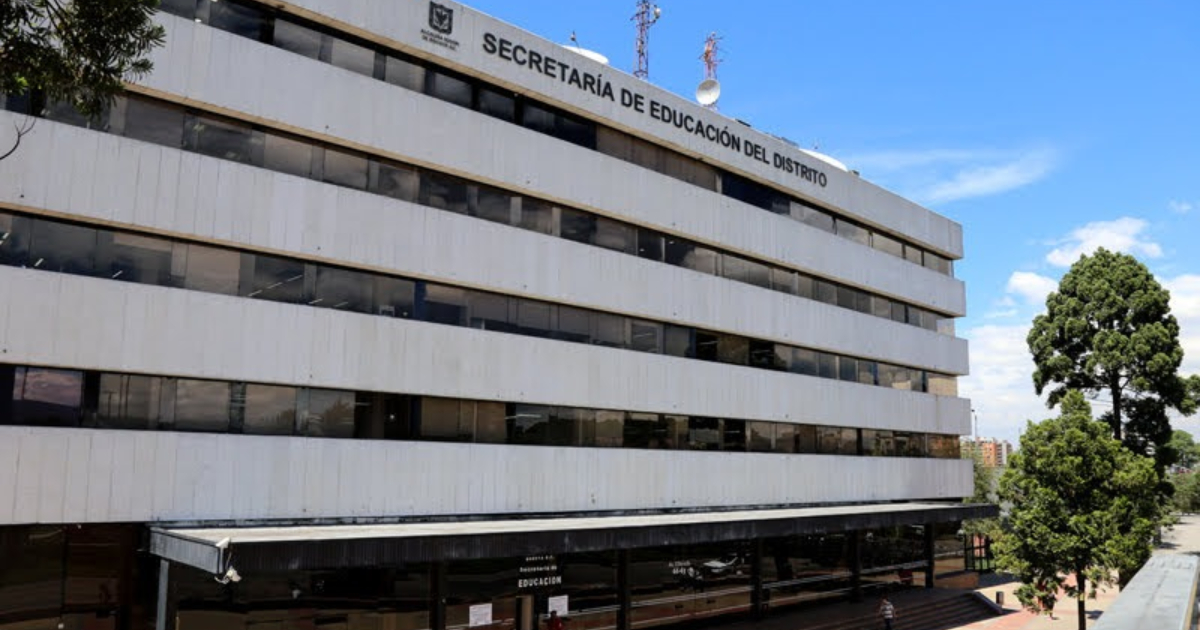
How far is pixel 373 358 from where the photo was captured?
21.7m

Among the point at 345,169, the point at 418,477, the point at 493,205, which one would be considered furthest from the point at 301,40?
the point at 418,477

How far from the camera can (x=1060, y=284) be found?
50.0 m

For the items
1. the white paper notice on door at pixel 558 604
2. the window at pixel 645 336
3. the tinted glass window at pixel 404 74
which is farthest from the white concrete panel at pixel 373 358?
the tinted glass window at pixel 404 74

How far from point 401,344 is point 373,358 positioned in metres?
0.85

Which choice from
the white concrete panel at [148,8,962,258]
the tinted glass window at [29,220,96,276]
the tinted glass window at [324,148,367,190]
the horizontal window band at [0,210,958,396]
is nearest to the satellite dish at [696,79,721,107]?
the white concrete panel at [148,8,962,258]

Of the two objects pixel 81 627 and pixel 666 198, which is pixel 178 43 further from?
pixel 666 198

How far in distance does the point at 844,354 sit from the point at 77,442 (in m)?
28.4

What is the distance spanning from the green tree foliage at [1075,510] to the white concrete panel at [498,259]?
8.27 m

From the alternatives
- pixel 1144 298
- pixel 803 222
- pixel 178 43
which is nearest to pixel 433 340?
pixel 178 43

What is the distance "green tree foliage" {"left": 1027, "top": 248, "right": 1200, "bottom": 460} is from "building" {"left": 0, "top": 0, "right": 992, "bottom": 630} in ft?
60.5

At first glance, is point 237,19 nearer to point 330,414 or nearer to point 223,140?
point 223,140

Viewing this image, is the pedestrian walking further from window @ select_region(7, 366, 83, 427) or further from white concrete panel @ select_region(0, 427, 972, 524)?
window @ select_region(7, 366, 83, 427)

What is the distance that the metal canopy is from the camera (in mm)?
16453

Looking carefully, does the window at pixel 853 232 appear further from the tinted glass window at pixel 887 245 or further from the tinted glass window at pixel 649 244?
the tinted glass window at pixel 649 244
